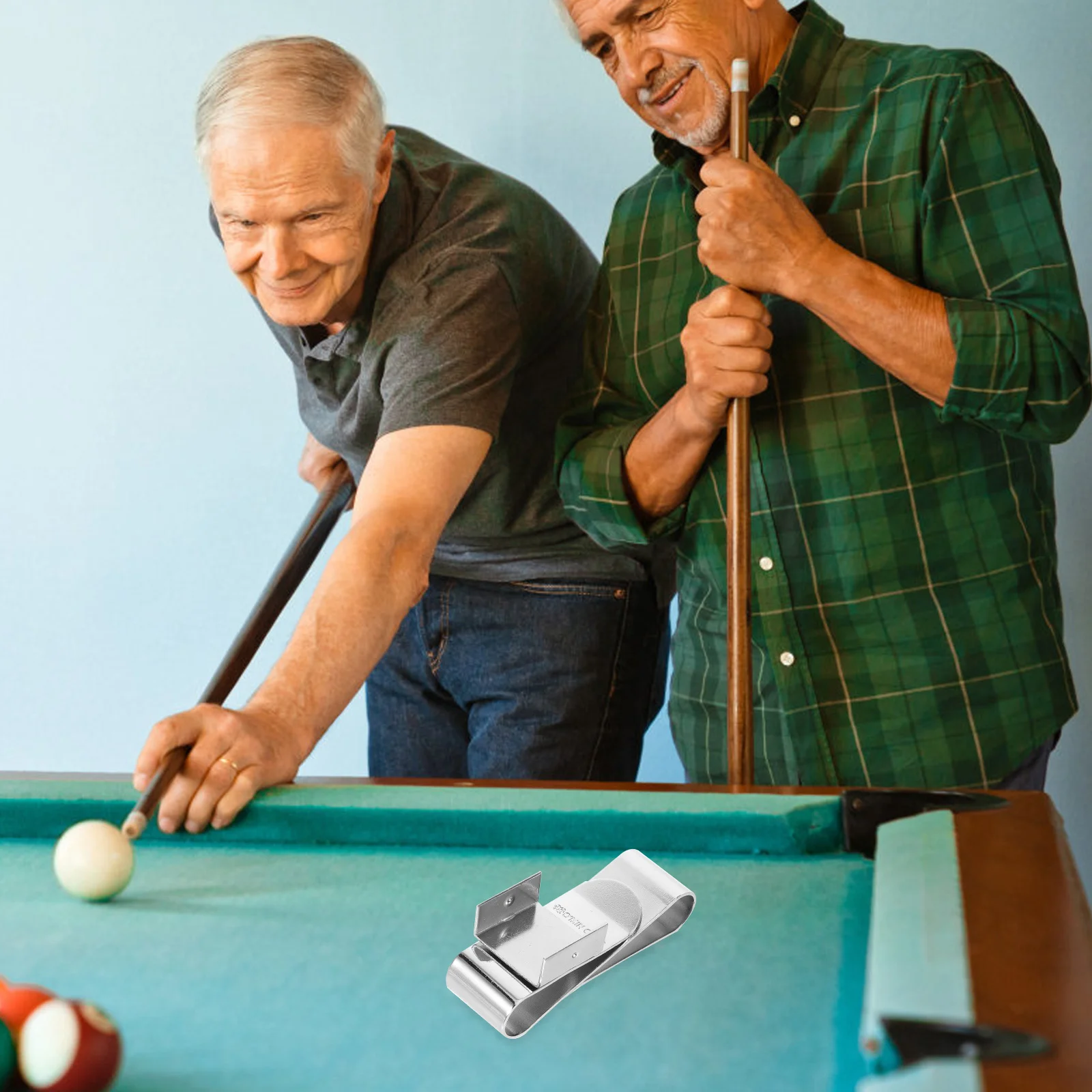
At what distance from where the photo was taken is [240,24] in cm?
267

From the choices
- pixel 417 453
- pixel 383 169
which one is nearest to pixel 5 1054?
pixel 417 453

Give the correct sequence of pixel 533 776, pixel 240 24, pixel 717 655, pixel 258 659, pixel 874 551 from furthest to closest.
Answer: pixel 258 659
pixel 240 24
pixel 533 776
pixel 717 655
pixel 874 551

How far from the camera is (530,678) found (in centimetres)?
216

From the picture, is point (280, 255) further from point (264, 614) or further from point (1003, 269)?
point (1003, 269)

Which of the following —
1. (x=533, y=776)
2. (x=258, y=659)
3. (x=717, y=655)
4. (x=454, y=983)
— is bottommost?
(x=258, y=659)

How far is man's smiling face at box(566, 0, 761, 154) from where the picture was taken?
1.76m

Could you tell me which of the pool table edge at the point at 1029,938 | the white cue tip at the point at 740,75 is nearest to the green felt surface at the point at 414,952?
the pool table edge at the point at 1029,938

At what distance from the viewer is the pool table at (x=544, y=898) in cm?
90

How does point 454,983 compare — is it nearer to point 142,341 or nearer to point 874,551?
point 874,551

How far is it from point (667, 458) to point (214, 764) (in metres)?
0.79

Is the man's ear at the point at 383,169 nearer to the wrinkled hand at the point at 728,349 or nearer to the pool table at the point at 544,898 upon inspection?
the wrinkled hand at the point at 728,349

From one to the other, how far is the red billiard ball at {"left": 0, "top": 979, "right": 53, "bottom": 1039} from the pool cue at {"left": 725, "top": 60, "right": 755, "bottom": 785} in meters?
1.01

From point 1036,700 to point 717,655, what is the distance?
16.9 inches

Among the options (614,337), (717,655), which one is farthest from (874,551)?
(614,337)
